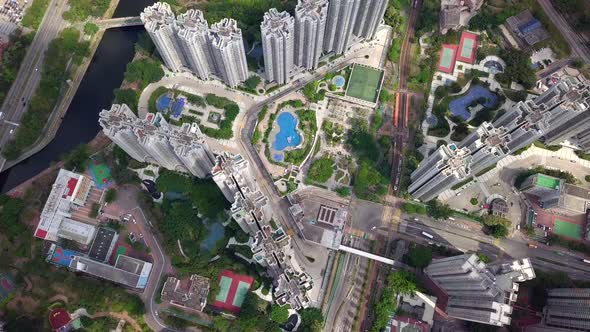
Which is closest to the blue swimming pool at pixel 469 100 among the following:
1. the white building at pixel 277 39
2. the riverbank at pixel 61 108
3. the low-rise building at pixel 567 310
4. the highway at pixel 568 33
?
the highway at pixel 568 33

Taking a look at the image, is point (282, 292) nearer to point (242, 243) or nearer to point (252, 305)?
point (252, 305)

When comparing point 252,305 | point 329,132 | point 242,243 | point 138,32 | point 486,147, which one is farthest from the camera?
point 138,32

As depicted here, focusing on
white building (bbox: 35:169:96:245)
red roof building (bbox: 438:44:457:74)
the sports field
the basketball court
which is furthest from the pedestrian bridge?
white building (bbox: 35:169:96:245)

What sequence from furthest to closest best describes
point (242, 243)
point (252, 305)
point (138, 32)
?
point (138, 32), point (242, 243), point (252, 305)

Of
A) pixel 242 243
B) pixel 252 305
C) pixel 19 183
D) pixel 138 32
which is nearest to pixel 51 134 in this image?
pixel 19 183

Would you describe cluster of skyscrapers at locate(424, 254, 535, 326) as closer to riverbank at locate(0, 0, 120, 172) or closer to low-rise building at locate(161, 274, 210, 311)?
low-rise building at locate(161, 274, 210, 311)

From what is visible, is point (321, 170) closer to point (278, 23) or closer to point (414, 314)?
point (278, 23)

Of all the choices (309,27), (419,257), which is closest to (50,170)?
(309,27)
